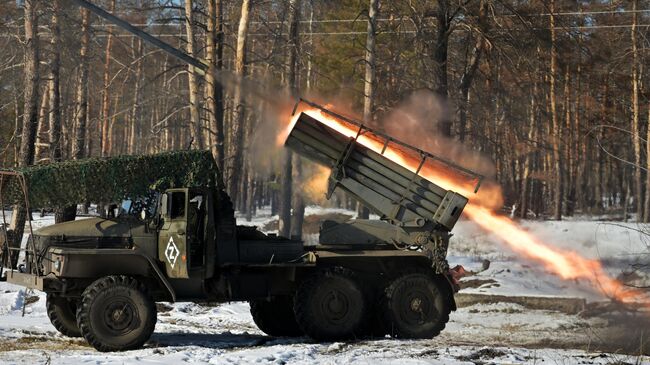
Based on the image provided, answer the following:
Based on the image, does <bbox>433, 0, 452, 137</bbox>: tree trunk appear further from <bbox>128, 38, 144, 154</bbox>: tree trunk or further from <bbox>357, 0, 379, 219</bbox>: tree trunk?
<bbox>128, 38, 144, 154</bbox>: tree trunk

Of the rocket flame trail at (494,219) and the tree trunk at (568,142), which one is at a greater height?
the tree trunk at (568,142)

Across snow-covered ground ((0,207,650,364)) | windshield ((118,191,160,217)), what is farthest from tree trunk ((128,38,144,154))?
windshield ((118,191,160,217))

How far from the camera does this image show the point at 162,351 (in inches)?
492

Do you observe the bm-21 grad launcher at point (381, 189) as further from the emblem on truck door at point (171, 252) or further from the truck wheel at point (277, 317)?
the emblem on truck door at point (171, 252)

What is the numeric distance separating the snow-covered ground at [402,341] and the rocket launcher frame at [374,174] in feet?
7.06

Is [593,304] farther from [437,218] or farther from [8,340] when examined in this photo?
[8,340]

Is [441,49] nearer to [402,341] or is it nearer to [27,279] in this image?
[402,341]

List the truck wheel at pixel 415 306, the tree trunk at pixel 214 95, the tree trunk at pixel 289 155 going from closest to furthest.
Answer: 1. the truck wheel at pixel 415 306
2. the tree trunk at pixel 214 95
3. the tree trunk at pixel 289 155

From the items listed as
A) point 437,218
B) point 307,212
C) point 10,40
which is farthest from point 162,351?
point 307,212

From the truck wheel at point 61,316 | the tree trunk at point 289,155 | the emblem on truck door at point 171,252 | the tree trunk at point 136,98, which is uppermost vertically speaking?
the tree trunk at point 136,98

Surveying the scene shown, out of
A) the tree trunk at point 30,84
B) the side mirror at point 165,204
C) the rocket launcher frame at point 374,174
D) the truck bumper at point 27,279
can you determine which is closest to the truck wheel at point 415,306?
the rocket launcher frame at point 374,174

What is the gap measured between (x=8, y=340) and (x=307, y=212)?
35.3 metres

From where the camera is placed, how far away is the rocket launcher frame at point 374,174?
14719mm

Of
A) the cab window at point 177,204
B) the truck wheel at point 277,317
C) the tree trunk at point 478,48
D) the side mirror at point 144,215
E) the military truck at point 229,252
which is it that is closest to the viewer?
the military truck at point 229,252
